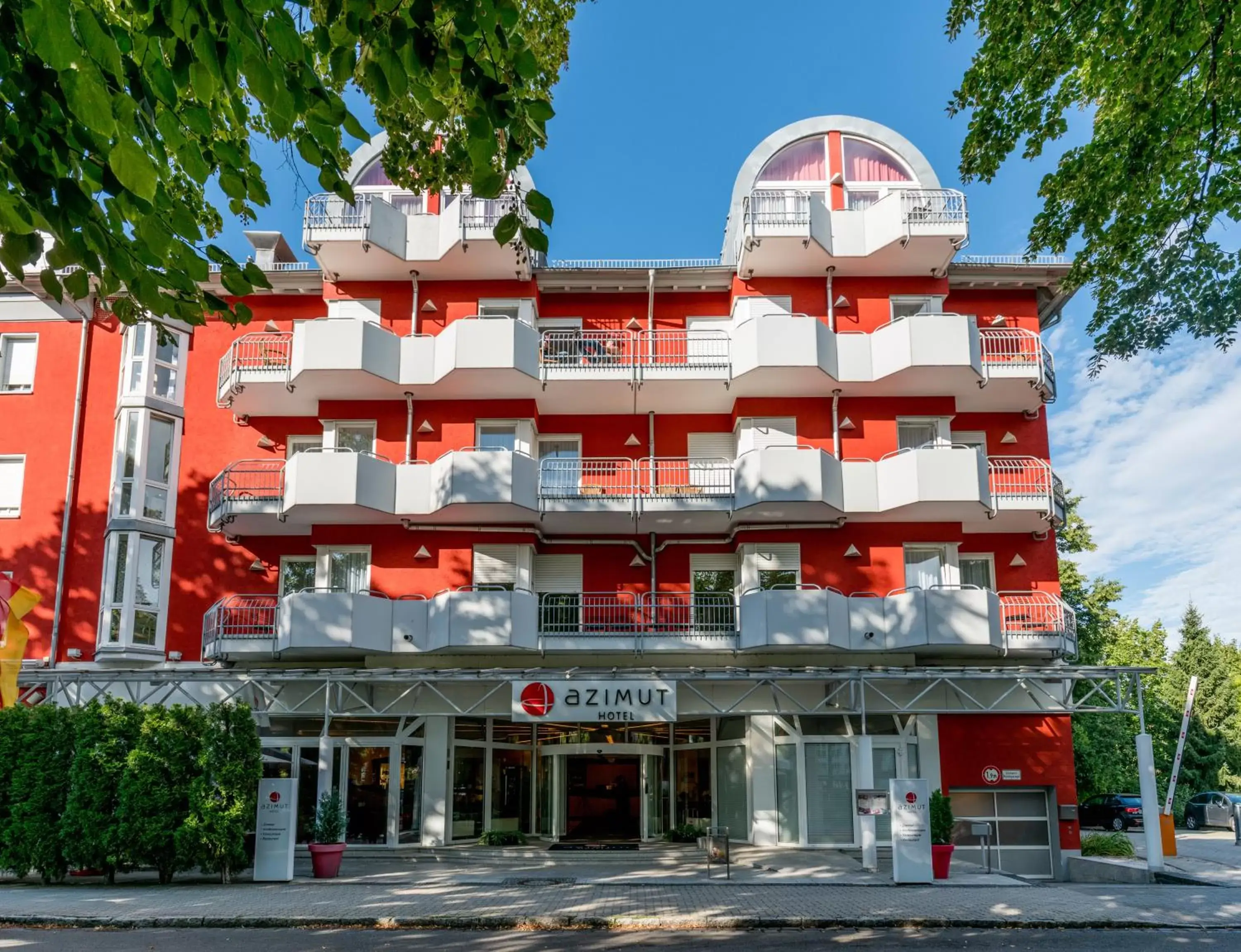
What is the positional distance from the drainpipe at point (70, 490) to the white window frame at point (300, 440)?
14.6 feet

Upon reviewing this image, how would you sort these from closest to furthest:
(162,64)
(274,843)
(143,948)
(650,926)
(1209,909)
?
(162,64), (143,948), (650,926), (1209,909), (274,843)

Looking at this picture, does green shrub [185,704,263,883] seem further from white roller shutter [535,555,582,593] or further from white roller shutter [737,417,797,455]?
white roller shutter [737,417,797,455]

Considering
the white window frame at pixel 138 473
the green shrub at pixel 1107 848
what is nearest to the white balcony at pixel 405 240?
the white window frame at pixel 138 473

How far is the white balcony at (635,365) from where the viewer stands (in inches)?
880

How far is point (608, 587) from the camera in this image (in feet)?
76.9

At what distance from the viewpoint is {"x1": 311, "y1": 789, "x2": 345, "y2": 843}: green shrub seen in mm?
17219

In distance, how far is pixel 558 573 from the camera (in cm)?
2372

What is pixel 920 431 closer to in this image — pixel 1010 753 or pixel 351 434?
pixel 1010 753

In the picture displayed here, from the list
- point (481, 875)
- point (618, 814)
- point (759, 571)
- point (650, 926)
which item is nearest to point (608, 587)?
point (759, 571)

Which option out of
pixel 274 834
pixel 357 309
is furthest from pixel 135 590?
pixel 274 834

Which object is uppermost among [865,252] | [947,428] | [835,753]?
[865,252]

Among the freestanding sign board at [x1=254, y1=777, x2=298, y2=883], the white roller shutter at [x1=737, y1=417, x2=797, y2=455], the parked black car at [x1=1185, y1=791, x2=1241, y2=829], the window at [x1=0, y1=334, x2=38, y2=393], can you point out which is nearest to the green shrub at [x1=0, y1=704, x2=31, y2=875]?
the freestanding sign board at [x1=254, y1=777, x2=298, y2=883]

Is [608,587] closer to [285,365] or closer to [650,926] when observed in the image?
[285,365]

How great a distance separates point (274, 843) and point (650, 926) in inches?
271
